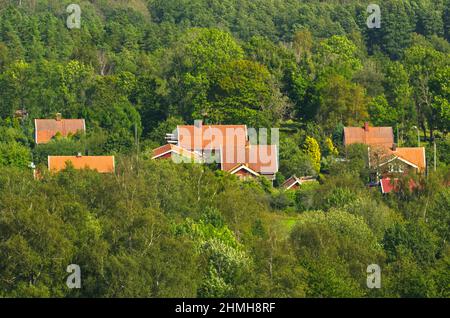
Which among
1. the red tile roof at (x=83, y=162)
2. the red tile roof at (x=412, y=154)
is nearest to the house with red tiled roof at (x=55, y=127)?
the red tile roof at (x=83, y=162)

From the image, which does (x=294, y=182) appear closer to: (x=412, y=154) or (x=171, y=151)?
(x=171, y=151)

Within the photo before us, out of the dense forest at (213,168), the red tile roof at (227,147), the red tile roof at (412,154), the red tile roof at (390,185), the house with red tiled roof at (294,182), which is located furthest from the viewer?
the red tile roof at (412,154)

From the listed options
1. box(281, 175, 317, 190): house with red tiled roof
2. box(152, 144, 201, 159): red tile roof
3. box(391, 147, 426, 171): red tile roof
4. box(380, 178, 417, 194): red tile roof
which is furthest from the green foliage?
box(380, 178, 417, 194): red tile roof

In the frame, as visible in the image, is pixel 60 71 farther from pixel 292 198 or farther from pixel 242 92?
pixel 292 198

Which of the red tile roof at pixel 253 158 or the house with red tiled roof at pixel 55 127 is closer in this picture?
the red tile roof at pixel 253 158

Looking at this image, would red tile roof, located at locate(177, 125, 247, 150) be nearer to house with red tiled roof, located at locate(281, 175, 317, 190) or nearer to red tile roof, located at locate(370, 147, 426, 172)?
house with red tiled roof, located at locate(281, 175, 317, 190)

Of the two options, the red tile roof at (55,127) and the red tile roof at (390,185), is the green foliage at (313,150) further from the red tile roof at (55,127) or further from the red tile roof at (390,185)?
the red tile roof at (55,127)

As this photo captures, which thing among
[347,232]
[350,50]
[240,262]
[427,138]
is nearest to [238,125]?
[427,138]
